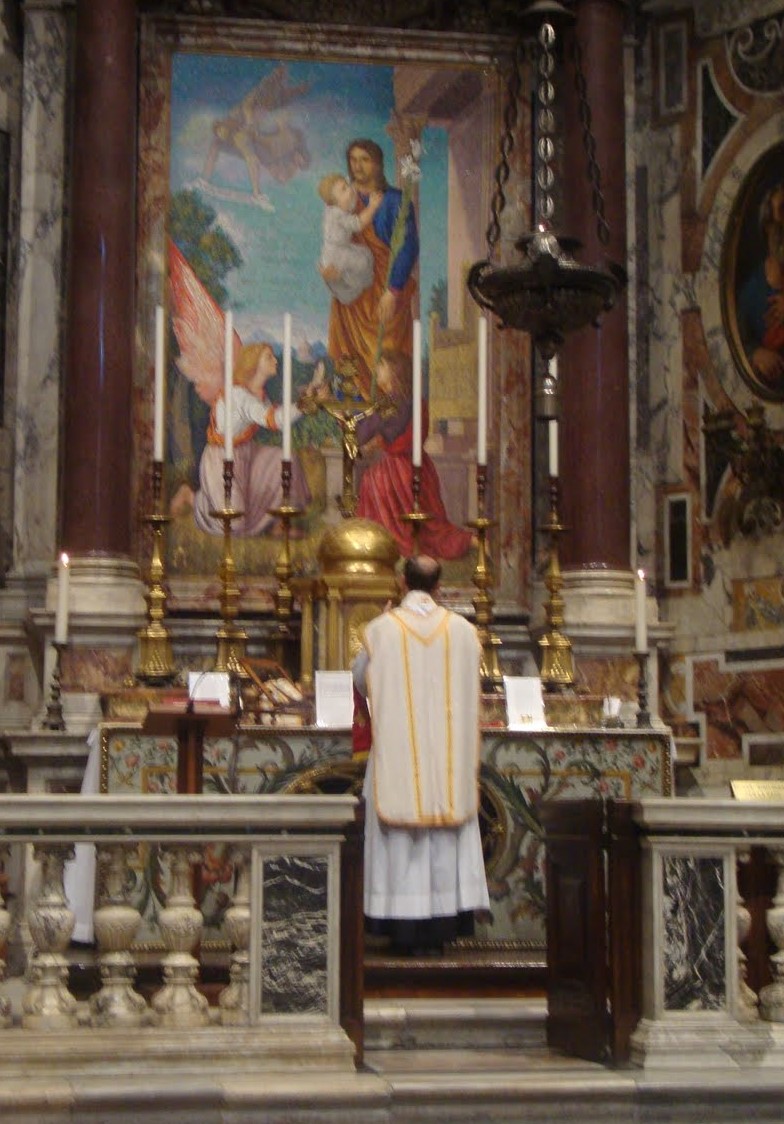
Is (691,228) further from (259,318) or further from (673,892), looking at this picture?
(673,892)

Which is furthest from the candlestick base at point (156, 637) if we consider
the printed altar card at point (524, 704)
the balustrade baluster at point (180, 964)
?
the balustrade baluster at point (180, 964)

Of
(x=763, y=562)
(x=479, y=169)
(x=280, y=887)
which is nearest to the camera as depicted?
(x=280, y=887)

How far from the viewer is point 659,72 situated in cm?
1246

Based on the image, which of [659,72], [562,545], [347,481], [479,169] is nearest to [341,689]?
[347,481]

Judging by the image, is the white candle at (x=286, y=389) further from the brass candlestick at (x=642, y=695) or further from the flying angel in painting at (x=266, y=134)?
the brass candlestick at (x=642, y=695)

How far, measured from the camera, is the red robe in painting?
12.0 meters

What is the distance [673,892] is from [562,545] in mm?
4657

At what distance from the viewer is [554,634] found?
10438mm

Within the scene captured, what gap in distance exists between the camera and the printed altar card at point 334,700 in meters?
9.59

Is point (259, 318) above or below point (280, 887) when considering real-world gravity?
above

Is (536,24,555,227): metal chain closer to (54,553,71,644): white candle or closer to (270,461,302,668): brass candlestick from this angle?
(270,461,302,668): brass candlestick

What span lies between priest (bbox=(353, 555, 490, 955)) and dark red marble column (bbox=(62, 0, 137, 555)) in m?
2.88

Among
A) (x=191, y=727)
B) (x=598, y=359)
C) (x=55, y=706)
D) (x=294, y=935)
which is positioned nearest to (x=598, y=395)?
(x=598, y=359)

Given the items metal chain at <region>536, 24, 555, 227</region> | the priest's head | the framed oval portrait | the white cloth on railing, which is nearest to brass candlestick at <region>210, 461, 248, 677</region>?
the white cloth on railing
